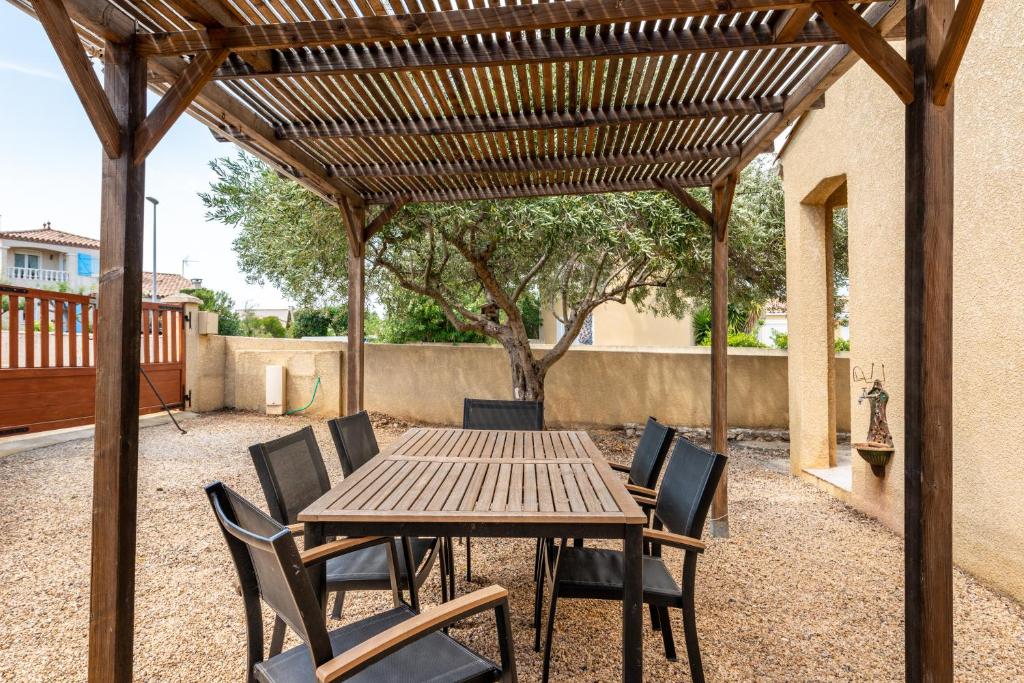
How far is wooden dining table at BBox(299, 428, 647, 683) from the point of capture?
1928 mm

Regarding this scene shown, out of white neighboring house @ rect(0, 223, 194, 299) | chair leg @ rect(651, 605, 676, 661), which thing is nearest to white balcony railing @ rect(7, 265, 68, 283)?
white neighboring house @ rect(0, 223, 194, 299)

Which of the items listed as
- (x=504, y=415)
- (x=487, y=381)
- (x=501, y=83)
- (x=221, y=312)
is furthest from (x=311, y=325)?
(x=501, y=83)

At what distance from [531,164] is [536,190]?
1.90ft

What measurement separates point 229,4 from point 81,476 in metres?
5.40

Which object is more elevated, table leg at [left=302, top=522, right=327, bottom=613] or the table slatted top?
the table slatted top

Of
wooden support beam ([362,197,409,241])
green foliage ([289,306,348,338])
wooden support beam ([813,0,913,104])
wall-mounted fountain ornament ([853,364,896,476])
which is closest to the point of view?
wooden support beam ([813,0,913,104])

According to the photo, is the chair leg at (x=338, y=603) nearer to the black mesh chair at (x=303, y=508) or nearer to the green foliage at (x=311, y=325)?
the black mesh chair at (x=303, y=508)

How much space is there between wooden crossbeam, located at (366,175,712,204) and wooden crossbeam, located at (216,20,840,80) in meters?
2.11

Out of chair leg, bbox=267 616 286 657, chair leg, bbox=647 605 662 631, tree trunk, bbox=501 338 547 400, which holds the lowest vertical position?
chair leg, bbox=647 605 662 631

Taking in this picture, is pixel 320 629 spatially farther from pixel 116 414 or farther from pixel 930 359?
pixel 930 359

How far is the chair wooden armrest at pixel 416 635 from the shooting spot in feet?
4.38

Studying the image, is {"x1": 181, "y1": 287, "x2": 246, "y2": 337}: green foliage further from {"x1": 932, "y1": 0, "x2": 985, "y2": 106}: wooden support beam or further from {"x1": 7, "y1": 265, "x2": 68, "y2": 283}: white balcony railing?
{"x1": 7, "y1": 265, "x2": 68, "y2": 283}: white balcony railing

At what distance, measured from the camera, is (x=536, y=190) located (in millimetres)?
4895

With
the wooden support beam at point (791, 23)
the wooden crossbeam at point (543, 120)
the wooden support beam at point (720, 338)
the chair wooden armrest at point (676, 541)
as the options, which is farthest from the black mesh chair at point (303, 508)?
the wooden support beam at point (791, 23)
